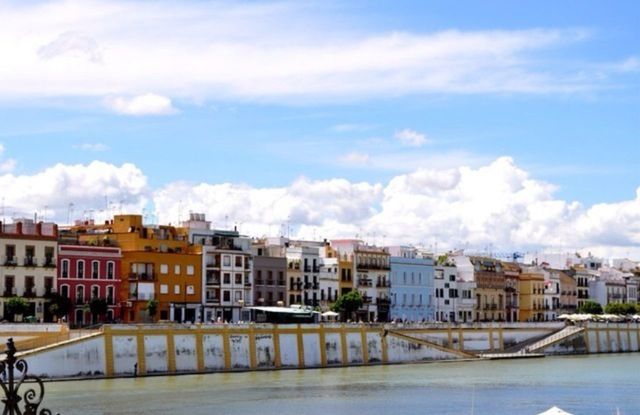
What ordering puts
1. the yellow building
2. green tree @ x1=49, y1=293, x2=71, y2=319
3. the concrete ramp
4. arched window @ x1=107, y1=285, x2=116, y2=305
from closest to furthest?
green tree @ x1=49, y1=293, x2=71, y2=319 < arched window @ x1=107, y1=285, x2=116, y2=305 < the concrete ramp < the yellow building

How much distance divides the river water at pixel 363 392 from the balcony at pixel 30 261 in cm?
1832

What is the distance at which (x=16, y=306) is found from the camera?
84250mm

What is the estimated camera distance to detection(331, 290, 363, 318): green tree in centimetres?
11588

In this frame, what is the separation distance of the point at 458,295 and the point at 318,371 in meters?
56.7

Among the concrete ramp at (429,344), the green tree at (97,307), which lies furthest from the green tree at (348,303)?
the green tree at (97,307)

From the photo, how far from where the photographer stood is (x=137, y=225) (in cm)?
9900

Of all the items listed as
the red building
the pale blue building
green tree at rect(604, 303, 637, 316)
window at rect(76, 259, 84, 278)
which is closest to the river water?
the red building

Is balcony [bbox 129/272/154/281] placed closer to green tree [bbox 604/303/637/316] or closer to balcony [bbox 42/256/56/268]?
balcony [bbox 42/256/56/268]

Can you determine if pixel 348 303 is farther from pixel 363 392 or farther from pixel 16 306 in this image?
pixel 363 392

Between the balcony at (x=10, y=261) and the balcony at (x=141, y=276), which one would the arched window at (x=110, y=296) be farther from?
the balcony at (x=10, y=261)

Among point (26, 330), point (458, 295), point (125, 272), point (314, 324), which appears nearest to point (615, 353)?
point (458, 295)

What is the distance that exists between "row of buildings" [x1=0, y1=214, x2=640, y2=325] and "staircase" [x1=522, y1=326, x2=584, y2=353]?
18285mm

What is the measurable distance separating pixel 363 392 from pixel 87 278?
32499 millimetres

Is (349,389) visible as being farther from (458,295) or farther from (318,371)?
(458,295)
